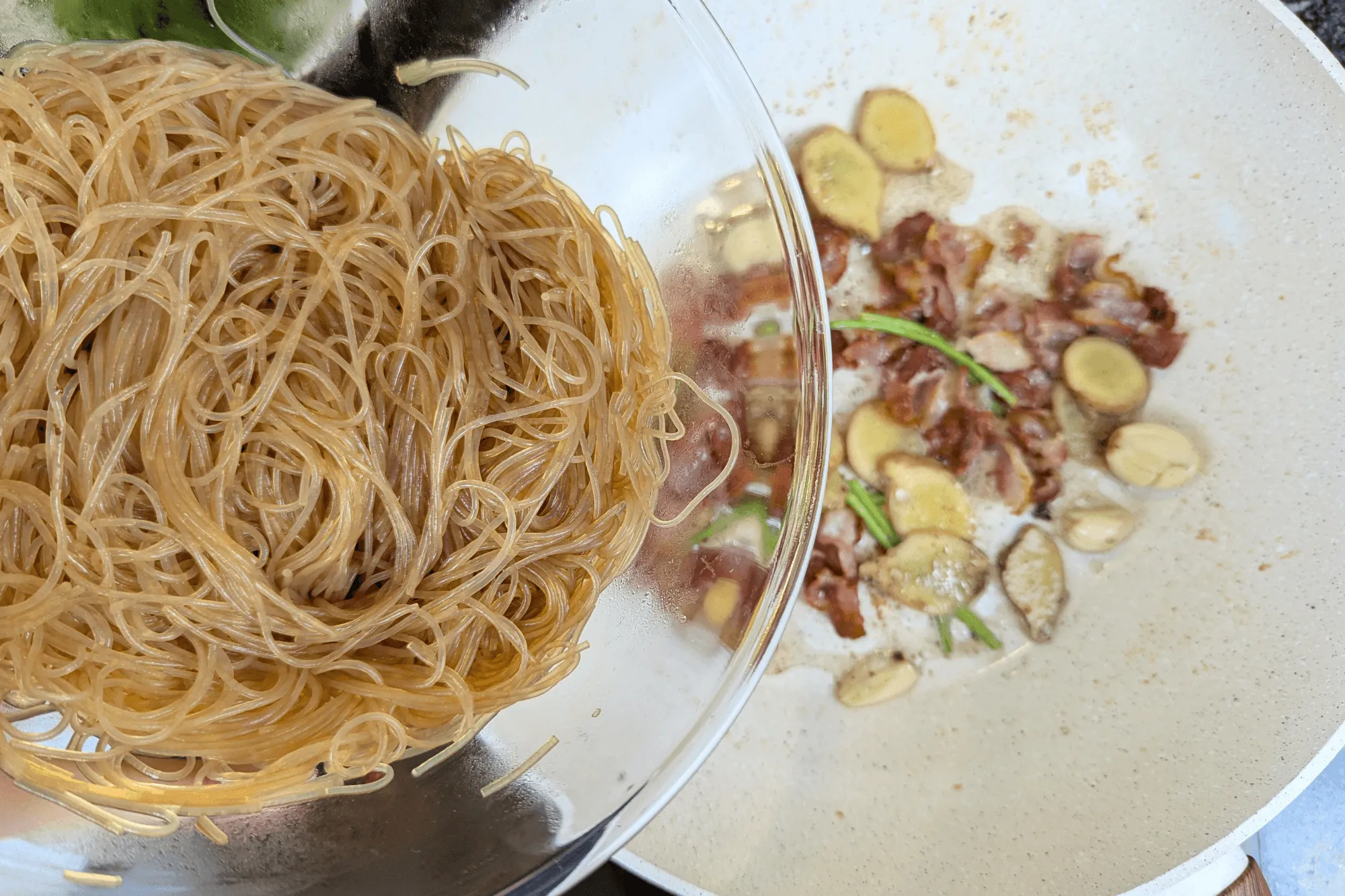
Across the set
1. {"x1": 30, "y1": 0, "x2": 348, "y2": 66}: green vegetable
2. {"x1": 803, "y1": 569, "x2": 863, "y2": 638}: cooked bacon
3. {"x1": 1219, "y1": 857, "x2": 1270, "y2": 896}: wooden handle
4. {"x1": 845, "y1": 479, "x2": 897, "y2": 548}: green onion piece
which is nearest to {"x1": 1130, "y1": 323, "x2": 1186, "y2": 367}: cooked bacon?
{"x1": 845, "y1": 479, "x2": 897, "y2": 548}: green onion piece

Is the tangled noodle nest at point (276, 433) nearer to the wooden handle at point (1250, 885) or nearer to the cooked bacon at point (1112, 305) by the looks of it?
the cooked bacon at point (1112, 305)

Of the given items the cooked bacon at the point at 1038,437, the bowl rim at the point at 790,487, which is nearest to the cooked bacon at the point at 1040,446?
the cooked bacon at the point at 1038,437

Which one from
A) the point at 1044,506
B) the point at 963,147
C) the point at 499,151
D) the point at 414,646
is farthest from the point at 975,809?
the point at 499,151

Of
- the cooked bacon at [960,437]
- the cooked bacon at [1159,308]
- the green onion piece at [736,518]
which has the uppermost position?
the cooked bacon at [1159,308]

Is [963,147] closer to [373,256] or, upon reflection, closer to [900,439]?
[900,439]

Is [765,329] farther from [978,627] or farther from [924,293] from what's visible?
[978,627]

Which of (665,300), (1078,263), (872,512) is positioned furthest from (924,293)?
(665,300)
